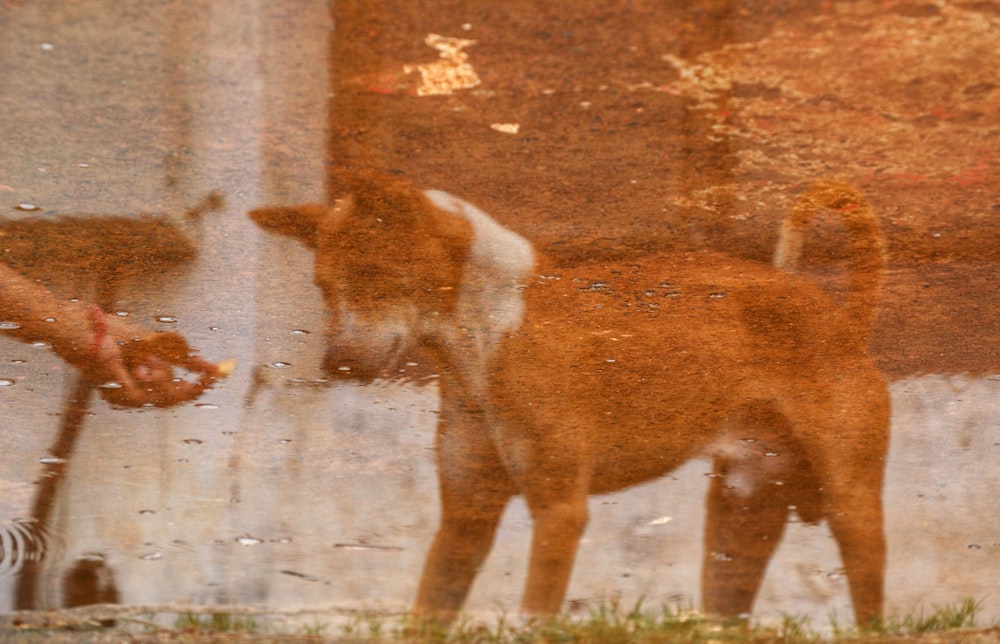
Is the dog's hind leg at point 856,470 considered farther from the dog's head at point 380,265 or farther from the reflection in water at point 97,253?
the reflection in water at point 97,253

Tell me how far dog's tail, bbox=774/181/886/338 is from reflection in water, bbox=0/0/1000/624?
0.20 feet

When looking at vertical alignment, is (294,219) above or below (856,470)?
above

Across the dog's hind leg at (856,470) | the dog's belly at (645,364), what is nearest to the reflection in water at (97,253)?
the dog's belly at (645,364)

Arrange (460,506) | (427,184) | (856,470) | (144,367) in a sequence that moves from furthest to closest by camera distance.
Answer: (427,184)
(144,367)
(856,470)
(460,506)

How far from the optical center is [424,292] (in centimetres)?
362

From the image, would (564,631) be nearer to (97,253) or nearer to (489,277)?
(489,277)

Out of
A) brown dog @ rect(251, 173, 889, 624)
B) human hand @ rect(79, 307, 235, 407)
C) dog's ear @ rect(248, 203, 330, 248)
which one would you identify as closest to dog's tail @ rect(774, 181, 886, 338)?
brown dog @ rect(251, 173, 889, 624)

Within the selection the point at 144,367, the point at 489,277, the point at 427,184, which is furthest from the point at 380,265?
the point at 144,367

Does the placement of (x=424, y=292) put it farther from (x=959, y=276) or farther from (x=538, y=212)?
(x=959, y=276)

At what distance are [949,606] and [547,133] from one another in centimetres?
283

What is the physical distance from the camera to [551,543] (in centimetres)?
265

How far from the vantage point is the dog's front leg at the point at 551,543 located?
8.14ft

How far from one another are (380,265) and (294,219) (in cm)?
48

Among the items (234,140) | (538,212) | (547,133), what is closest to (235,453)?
(538,212)
